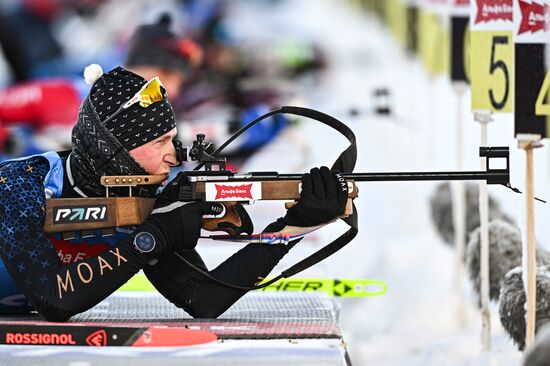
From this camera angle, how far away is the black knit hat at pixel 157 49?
31.8ft

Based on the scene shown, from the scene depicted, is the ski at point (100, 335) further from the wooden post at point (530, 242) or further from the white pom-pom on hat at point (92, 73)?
the wooden post at point (530, 242)

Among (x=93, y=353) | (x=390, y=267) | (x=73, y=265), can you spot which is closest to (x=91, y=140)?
(x=73, y=265)

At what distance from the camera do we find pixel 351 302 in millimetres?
7645

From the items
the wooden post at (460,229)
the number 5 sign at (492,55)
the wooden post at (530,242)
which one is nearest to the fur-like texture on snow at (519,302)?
the wooden post at (530,242)

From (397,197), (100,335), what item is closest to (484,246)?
(100,335)

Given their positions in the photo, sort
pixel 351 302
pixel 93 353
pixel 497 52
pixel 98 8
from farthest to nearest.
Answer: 1. pixel 98 8
2. pixel 351 302
3. pixel 497 52
4. pixel 93 353

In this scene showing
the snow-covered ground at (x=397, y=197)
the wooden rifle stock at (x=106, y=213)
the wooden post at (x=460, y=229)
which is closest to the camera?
the wooden rifle stock at (x=106, y=213)

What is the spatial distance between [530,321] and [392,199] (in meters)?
5.34

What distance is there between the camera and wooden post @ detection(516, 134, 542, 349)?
14.3ft

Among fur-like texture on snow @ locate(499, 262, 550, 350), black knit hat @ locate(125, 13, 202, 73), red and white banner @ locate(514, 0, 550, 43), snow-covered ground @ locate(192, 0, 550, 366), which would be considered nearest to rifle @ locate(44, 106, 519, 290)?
red and white banner @ locate(514, 0, 550, 43)

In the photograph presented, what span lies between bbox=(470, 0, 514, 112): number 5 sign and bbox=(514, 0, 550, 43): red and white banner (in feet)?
0.85

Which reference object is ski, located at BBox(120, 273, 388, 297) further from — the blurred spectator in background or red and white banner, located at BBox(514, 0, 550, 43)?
the blurred spectator in background

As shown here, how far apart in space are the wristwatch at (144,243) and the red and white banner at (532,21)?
4.63ft

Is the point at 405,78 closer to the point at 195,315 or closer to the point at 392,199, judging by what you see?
the point at 392,199
